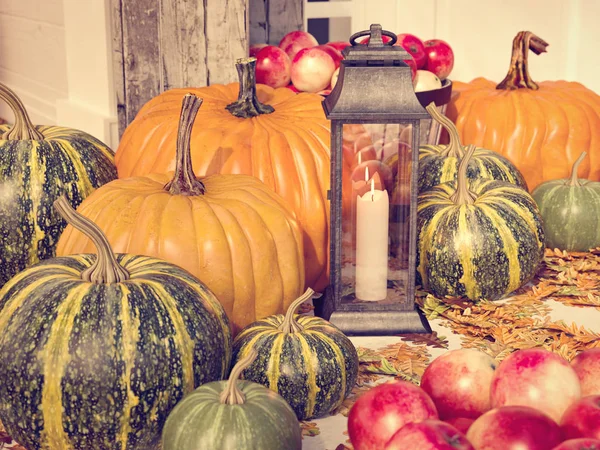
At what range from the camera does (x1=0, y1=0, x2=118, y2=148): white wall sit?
4.35 m

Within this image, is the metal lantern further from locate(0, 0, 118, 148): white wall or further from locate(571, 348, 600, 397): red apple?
locate(0, 0, 118, 148): white wall

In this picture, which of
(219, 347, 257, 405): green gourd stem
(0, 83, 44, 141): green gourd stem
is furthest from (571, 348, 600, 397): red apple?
(0, 83, 44, 141): green gourd stem

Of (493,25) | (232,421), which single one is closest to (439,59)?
(493,25)

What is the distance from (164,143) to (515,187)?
1.27m

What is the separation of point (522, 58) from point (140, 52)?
1.76m

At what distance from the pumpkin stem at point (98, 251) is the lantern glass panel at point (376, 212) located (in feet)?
2.87

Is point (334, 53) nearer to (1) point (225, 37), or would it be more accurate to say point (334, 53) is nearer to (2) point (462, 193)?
(1) point (225, 37)

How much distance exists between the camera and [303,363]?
2.15 m

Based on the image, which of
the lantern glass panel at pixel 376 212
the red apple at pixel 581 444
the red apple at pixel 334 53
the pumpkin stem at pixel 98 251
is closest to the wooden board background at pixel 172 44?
the red apple at pixel 334 53

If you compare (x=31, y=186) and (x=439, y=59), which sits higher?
(x=439, y=59)

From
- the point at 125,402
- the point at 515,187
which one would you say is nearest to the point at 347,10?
the point at 515,187

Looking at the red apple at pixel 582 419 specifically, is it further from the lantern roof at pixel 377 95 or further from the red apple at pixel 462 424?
the lantern roof at pixel 377 95

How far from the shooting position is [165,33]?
3.71 meters

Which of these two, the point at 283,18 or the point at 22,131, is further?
the point at 283,18
